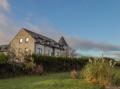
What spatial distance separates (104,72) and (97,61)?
4.16 feet

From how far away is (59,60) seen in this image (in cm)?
4128

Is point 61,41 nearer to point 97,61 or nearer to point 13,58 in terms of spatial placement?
point 13,58

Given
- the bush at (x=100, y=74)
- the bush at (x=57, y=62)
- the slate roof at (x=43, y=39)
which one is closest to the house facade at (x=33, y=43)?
the slate roof at (x=43, y=39)

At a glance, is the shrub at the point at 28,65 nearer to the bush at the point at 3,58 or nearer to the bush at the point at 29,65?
the bush at the point at 29,65

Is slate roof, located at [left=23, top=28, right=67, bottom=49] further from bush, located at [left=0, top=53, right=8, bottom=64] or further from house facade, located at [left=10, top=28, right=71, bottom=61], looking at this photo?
bush, located at [left=0, top=53, right=8, bottom=64]

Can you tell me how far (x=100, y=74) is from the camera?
17.2 m

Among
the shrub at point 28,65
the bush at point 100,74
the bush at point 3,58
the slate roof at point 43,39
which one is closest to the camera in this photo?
the bush at point 100,74

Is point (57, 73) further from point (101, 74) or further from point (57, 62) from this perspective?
point (101, 74)

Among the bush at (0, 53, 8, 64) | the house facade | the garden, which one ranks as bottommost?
the garden

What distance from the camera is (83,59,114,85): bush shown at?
56.0ft

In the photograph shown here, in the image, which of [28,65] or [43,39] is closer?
[28,65]

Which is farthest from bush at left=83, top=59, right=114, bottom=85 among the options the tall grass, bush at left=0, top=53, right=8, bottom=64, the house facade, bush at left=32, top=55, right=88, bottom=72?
the house facade

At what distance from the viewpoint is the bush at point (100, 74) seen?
17.1m

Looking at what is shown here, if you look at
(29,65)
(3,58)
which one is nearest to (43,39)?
(29,65)
